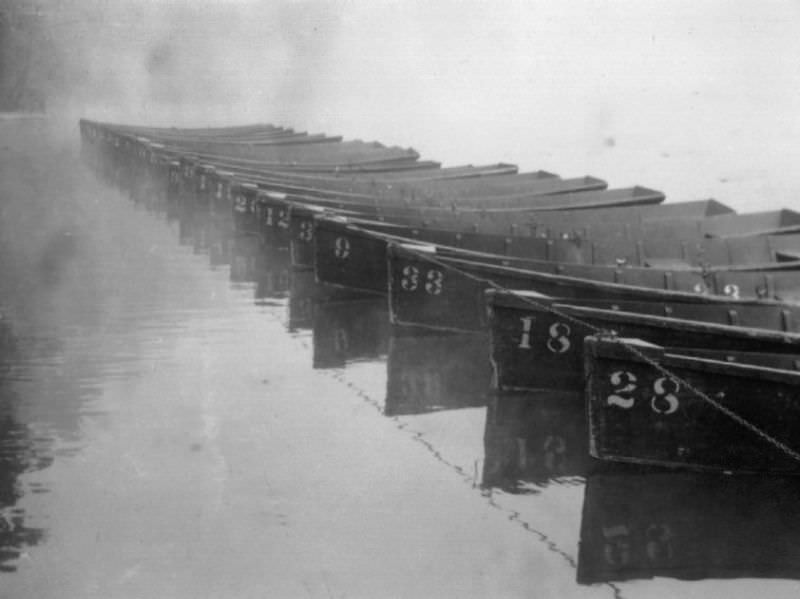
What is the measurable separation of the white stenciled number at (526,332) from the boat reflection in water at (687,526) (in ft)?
6.20

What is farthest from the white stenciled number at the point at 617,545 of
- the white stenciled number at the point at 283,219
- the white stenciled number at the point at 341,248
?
the white stenciled number at the point at 283,219

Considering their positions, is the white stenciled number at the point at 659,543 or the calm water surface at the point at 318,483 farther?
the white stenciled number at the point at 659,543

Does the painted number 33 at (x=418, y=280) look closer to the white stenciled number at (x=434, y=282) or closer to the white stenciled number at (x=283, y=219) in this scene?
the white stenciled number at (x=434, y=282)

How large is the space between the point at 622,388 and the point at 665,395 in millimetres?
292

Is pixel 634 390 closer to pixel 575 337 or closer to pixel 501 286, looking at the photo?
pixel 575 337

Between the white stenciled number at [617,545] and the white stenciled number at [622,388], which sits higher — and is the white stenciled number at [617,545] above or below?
below

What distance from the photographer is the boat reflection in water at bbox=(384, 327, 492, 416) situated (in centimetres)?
1166

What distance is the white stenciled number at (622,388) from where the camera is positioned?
9.02 meters

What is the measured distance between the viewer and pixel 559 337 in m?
11.0

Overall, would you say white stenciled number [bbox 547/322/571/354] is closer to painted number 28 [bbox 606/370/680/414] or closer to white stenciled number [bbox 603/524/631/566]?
painted number 28 [bbox 606/370/680/414]

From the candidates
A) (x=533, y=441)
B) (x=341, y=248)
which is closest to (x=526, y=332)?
(x=533, y=441)

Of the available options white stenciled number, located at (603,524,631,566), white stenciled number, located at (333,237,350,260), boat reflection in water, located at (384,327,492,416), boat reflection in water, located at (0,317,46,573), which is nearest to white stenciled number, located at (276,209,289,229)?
white stenciled number, located at (333,237,350,260)

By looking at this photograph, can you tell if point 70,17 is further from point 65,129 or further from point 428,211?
point 428,211

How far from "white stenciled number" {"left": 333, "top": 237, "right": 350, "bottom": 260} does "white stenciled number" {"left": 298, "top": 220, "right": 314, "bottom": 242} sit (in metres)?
1.76
